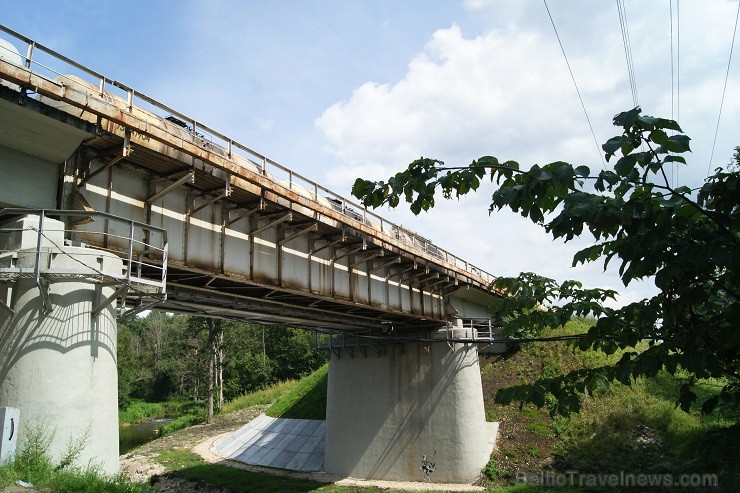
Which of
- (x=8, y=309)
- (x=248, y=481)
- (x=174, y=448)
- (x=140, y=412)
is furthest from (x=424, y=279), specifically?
(x=140, y=412)


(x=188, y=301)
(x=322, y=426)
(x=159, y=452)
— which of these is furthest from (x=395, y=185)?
(x=159, y=452)

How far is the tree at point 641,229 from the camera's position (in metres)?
3.81

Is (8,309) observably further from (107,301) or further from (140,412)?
(140,412)

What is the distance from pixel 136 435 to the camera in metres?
48.7

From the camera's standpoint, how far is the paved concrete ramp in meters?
29.9

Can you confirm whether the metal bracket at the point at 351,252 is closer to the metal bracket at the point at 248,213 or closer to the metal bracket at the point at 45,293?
the metal bracket at the point at 248,213

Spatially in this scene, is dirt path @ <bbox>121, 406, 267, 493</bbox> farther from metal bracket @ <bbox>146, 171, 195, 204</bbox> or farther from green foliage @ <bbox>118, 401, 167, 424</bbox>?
green foliage @ <bbox>118, 401, 167, 424</bbox>

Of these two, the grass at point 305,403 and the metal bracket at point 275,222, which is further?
the grass at point 305,403

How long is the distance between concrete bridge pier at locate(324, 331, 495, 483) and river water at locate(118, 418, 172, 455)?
1915 centimetres

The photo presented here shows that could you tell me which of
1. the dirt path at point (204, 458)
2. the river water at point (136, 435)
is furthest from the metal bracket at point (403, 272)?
the river water at point (136, 435)

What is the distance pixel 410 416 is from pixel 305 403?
45.0 ft

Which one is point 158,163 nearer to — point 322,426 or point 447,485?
point 447,485

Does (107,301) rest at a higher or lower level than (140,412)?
higher
